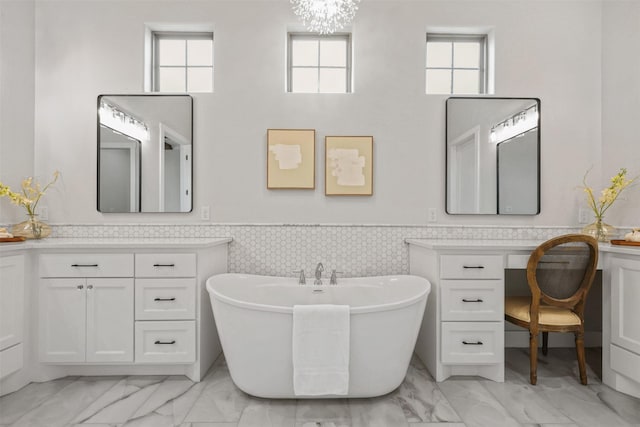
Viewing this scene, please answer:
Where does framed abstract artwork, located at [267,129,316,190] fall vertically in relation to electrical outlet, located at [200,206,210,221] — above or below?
above

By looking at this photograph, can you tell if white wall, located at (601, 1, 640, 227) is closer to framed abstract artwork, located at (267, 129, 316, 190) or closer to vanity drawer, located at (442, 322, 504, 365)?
vanity drawer, located at (442, 322, 504, 365)

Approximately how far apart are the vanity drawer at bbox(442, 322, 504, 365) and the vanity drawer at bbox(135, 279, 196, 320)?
5.41ft

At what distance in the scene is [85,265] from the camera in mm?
2291

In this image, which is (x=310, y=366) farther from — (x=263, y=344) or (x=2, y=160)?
(x=2, y=160)

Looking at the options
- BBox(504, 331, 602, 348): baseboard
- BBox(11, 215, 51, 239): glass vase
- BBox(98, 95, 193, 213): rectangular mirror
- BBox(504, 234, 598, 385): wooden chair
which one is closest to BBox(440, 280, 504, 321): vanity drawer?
BBox(504, 234, 598, 385): wooden chair

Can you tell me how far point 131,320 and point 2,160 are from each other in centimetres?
153

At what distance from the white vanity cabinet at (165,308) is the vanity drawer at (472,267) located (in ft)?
5.38

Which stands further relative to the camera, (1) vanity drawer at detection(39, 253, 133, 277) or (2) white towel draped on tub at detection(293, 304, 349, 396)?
(1) vanity drawer at detection(39, 253, 133, 277)

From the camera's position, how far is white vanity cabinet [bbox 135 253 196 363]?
229 centimetres

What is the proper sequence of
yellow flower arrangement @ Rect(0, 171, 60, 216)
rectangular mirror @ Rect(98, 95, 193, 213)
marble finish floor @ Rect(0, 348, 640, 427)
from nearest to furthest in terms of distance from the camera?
marble finish floor @ Rect(0, 348, 640, 427) → yellow flower arrangement @ Rect(0, 171, 60, 216) → rectangular mirror @ Rect(98, 95, 193, 213)

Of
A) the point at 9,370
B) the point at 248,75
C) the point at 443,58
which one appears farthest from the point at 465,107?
the point at 9,370

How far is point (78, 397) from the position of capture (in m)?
2.10

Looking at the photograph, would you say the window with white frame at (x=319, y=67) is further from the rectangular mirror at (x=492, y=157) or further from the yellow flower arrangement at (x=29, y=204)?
the yellow flower arrangement at (x=29, y=204)

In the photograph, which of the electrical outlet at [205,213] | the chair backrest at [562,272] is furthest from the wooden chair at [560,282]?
the electrical outlet at [205,213]
